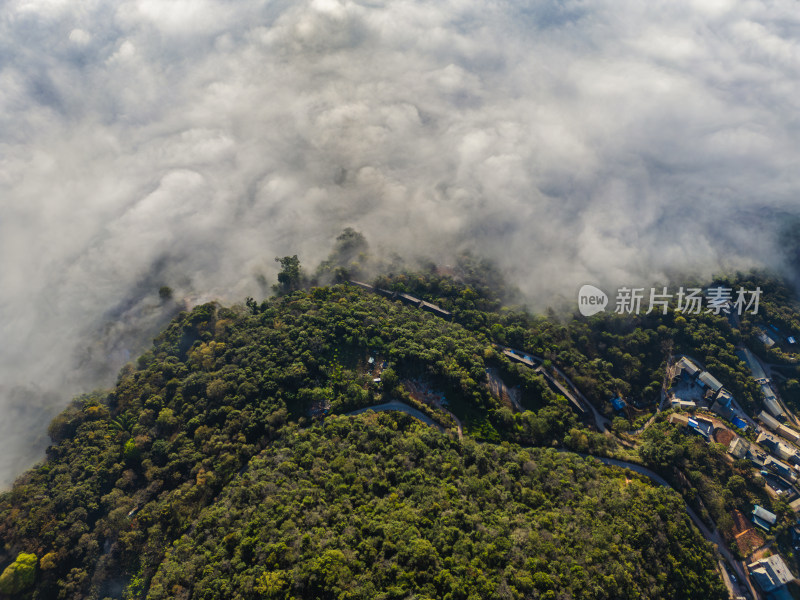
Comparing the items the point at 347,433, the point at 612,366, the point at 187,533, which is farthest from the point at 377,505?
the point at 612,366

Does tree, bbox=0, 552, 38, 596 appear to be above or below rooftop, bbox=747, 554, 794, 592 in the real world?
above

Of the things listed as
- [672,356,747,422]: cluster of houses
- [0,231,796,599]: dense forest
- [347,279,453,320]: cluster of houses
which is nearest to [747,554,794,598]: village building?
[0,231,796,599]: dense forest

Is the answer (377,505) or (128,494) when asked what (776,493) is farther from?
(128,494)

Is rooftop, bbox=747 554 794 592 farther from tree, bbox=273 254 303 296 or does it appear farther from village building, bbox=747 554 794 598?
tree, bbox=273 254 303 296

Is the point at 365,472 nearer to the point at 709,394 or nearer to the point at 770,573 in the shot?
the point at 770,573

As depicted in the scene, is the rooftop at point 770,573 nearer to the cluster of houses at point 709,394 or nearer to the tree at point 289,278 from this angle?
the cluster of houses at point 709,394

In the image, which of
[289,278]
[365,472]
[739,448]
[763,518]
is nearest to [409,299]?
[289,278]

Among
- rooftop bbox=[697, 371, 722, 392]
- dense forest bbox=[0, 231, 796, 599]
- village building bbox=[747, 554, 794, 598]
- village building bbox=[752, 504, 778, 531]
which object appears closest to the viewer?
dense forest bbox=[0, 231, 796, 599]
